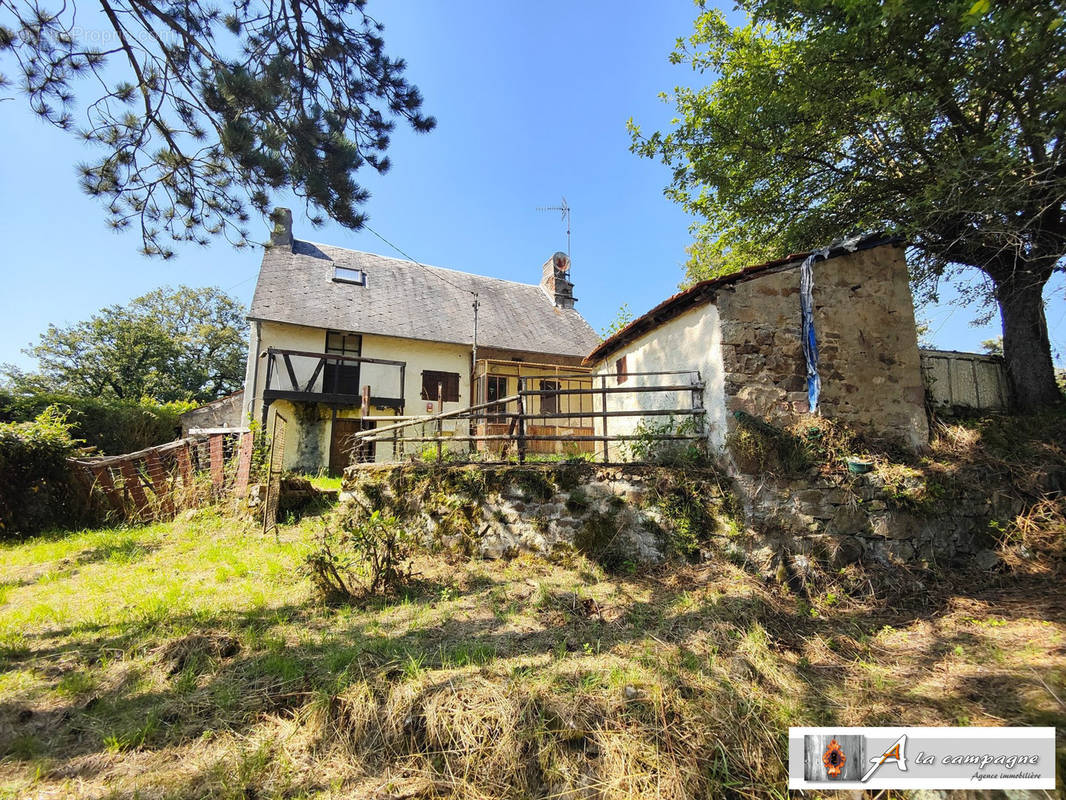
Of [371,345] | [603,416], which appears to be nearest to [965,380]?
[603,416]

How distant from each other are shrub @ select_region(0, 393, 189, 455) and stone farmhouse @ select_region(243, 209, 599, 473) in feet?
→ 15.5

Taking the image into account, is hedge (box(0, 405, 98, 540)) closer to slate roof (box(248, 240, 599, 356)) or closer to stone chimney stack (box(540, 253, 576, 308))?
slate roof (box(248, 240, 599, 356))

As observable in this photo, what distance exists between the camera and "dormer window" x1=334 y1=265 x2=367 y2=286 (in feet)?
49.7

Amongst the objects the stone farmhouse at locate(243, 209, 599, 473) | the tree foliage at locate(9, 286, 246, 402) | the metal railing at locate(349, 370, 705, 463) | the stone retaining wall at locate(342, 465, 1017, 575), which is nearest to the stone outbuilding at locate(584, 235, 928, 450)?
the metal railing at locate(349, 370, 705, 463)

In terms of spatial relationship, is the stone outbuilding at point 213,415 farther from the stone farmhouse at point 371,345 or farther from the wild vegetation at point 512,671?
the wild vegetation at point 512,671

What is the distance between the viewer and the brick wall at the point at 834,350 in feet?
17.4

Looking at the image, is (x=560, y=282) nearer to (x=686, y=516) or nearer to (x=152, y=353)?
(x=686, y=516)

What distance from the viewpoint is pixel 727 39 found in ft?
23.7

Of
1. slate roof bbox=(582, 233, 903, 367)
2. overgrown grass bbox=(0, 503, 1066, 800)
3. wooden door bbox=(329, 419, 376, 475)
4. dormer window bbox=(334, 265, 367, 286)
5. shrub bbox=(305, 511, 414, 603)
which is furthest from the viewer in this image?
dormer window bbox=(334, 265, 367, 286)

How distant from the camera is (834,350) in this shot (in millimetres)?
5387

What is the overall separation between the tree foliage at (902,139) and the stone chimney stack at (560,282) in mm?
10820

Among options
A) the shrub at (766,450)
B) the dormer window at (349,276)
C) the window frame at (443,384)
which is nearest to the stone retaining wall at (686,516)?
the shrub at (766,450)

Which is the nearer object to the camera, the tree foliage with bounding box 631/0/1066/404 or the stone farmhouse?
the tree foliage with bounding box 631/0/1066/404

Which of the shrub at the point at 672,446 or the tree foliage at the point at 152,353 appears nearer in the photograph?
the shrub at the point at 672,446
